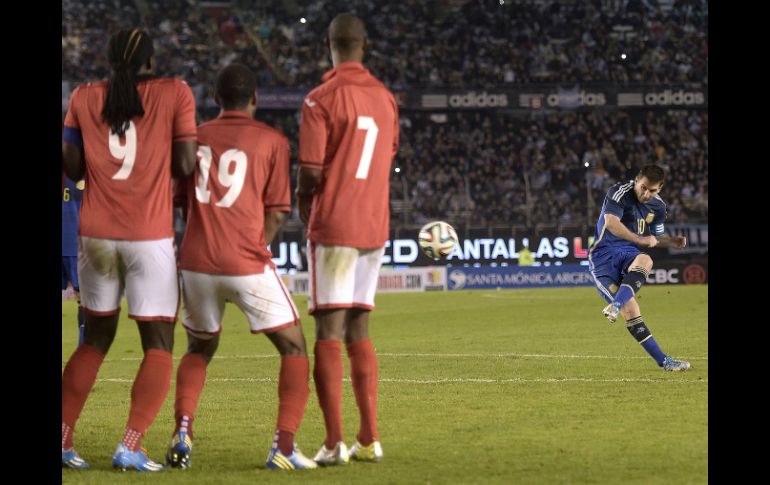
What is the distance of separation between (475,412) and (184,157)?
11.6 ft

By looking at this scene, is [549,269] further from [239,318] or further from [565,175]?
[239,318]

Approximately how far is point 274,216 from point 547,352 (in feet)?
24.7

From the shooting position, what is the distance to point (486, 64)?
42.1 metres

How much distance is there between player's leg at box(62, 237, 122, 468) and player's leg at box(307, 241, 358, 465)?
1108 millimetres

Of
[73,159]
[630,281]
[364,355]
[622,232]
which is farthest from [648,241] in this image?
[73,159]

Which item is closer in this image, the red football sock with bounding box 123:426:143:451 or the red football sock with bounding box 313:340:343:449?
the red football sock with bounding box 123:426:143:451

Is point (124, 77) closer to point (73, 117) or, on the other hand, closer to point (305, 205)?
point (73, 117)

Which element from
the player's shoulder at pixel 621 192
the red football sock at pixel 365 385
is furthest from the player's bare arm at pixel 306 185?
the player's shoulder at pixel 621 192

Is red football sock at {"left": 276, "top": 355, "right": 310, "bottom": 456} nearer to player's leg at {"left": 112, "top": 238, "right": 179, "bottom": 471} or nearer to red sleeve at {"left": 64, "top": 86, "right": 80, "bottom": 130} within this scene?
player's leg at {"left": 112, "top": 238, "right": 179, "bottom": 471}

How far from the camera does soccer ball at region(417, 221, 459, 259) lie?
9.51 meters

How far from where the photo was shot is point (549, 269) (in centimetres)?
3094

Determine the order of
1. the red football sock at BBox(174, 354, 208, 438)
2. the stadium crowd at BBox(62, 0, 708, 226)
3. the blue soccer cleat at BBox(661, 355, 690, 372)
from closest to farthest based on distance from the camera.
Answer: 1. the red football sock at BBox(174, 354, 208, 438)
2. the blue soccer cleat at BBox(661, 355, 690, 372)
3. the stadium crowd at BBox(62, 0, 708, 226)

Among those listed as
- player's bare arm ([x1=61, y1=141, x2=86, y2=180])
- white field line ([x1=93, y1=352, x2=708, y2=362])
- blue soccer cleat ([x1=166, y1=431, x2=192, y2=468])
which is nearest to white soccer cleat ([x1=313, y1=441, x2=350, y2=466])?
blue soccer cleat ([x1=166, y1=431, x2=192, y2=468])
